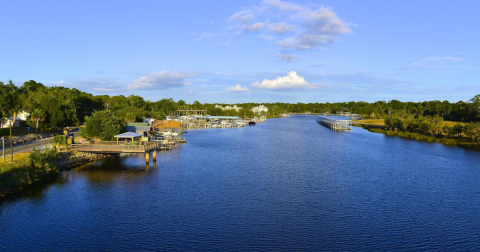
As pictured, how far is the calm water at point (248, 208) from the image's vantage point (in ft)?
66.1

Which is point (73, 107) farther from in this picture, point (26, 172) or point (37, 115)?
point (26, 172)

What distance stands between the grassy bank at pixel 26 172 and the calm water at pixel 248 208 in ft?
4.58

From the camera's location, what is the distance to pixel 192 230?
21609 mm

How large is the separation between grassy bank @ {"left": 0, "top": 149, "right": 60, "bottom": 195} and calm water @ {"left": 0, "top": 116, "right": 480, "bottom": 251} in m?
1.40

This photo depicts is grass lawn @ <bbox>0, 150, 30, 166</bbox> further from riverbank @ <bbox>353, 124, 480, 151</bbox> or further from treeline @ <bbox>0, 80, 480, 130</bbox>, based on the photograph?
riverbank @ <bbox>353, 124, 480, 151</bbox>

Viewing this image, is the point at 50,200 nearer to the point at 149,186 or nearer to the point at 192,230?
the point at 149,186

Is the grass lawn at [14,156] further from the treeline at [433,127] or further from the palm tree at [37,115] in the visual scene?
the treeline at [433,127]

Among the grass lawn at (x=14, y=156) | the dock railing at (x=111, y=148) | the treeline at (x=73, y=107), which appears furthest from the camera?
the treeline at (x=73, y=107)

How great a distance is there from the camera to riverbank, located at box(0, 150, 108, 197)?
28.0 m

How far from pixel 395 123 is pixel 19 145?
9056cm

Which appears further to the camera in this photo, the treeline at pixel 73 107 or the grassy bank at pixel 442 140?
the grassy bank at pixel 442 140

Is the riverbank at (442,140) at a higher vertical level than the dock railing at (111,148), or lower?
lower

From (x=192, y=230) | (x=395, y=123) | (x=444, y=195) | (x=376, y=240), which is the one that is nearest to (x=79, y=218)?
(x=192, y=230)

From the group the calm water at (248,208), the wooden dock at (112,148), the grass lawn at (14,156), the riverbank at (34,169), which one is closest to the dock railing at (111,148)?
the wooden dock at (112,148)
